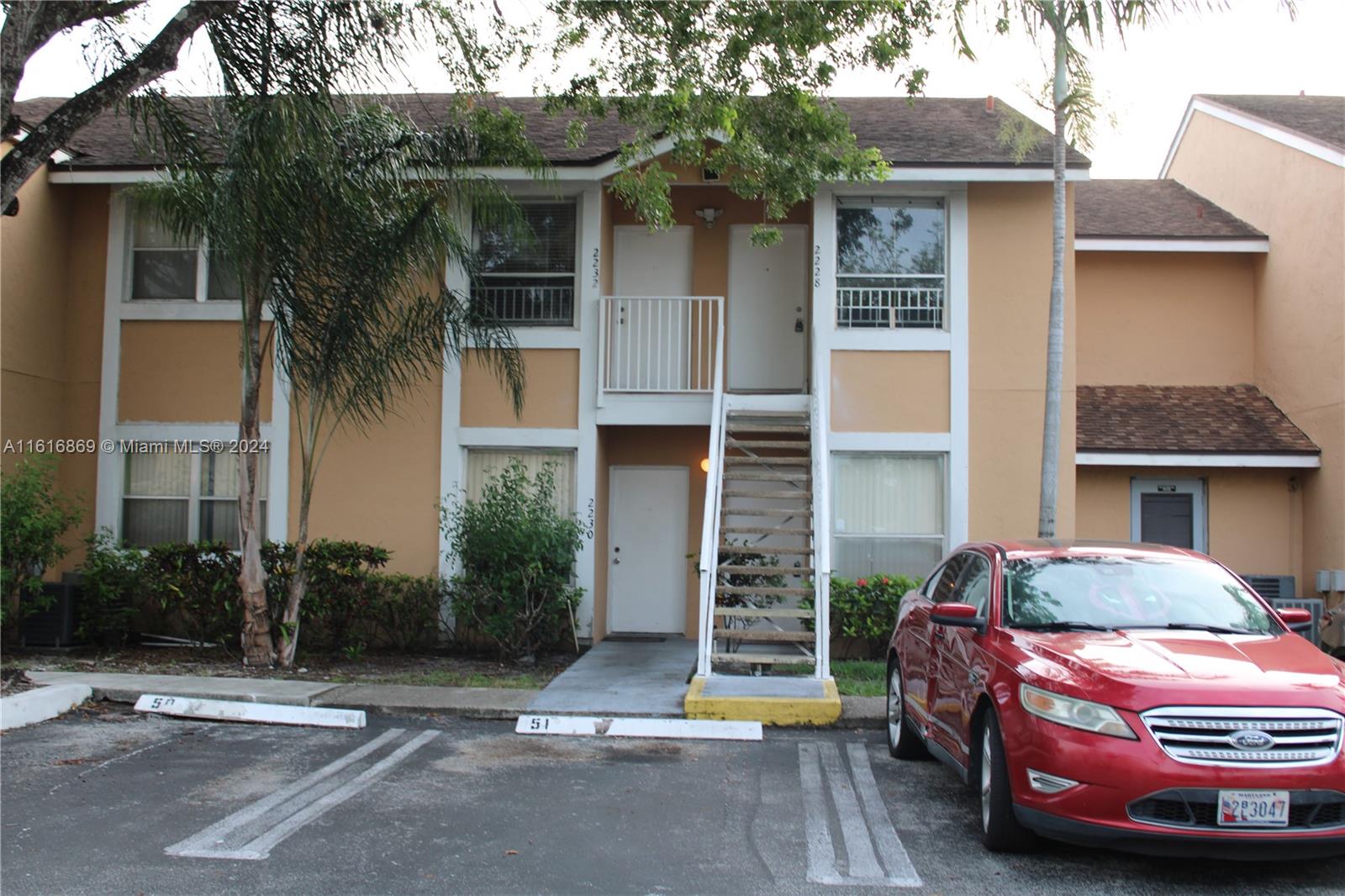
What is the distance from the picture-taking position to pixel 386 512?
41.3 feet

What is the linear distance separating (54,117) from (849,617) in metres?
8.69

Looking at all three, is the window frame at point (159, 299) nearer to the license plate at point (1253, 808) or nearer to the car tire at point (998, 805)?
the car tire at point (998, 805)

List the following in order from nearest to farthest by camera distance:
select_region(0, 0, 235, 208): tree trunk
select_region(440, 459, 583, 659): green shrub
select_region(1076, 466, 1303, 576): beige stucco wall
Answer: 1. select_region(0, 0, 235, 208): tree trunk
2. select_region(440, 459, 583, 659): green shrub
3. select_region(1076, 466, 1303, 576): beige stucco wall

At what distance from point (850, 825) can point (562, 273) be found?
327 inches

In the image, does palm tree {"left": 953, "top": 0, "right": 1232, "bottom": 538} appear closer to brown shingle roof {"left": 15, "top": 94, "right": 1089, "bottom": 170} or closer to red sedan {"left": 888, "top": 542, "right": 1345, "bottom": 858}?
brown shingle roof {"left": 15, "top": 94, "right": 1089, "bottom": 170}

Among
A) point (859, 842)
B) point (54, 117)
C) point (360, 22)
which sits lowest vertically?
point (859, 842)

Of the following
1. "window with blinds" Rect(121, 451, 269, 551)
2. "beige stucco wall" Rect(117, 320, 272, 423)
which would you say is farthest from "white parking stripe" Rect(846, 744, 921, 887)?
"beige stucco wall" Rect(117, 320, 272, 423)

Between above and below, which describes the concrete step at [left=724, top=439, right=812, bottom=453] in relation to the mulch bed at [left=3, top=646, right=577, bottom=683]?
above

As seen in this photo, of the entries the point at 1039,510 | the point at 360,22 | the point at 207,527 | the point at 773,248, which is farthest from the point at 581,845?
the point at 773,248

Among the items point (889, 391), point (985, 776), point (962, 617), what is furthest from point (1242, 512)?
point (985, 776)

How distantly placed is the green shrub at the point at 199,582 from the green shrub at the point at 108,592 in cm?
27

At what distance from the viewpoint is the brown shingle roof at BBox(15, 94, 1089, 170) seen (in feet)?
40.3

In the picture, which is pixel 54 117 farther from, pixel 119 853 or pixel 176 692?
pixel 119 853

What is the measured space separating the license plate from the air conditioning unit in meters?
10.4
